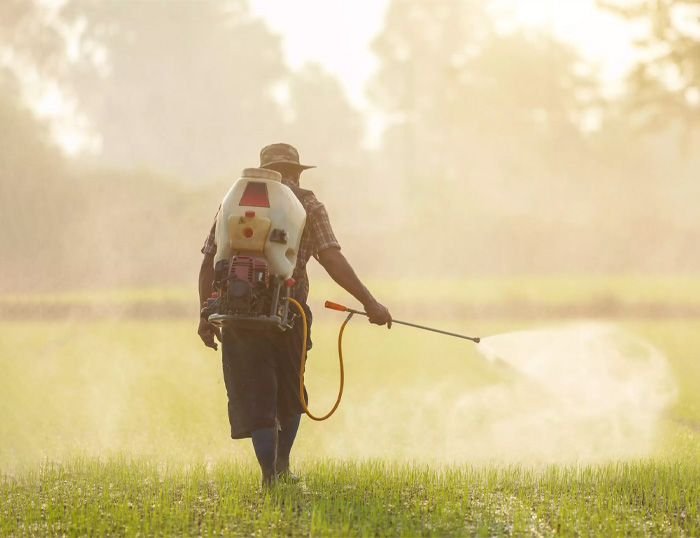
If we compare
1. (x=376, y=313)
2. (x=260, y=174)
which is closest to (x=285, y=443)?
(x=376, y=313)

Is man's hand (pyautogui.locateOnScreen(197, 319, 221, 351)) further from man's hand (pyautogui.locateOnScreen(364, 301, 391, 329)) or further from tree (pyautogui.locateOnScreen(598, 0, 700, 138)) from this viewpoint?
tree (pyautogui.locateOnScreen(598, 0, 700, 138))

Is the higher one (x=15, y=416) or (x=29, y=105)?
(x=29, y=105)

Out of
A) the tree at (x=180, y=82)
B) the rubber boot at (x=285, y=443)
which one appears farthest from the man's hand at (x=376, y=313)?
the tree at (x=180, y=82)

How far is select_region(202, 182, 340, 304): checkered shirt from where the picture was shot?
5.80 meters

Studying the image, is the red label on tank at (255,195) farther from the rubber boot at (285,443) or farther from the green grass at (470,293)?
the green grass at (470,293)

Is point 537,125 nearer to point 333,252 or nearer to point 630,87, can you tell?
point 630,87

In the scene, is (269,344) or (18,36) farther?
(18,36)

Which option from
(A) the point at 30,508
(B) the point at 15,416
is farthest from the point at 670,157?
(A) the point at 30,508

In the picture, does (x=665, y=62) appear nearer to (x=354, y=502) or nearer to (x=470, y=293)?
(x=470, y=293)

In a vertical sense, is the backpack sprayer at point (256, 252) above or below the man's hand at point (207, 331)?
above

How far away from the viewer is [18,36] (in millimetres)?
33156

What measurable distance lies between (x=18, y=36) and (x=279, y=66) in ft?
70.0

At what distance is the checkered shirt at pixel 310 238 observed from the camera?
5.80 meters

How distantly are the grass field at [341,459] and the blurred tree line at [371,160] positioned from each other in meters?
15.9
